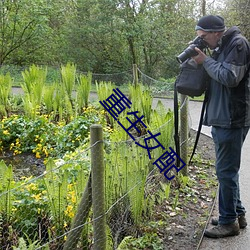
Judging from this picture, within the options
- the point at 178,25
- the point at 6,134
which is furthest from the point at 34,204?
the point at 178,25

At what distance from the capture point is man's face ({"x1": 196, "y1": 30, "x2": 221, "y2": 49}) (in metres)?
3.04

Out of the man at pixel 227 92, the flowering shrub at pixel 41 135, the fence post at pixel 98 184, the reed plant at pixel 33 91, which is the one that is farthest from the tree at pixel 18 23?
the fence post at pixel 98 184

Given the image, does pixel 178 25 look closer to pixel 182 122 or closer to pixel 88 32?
pixel 88 32

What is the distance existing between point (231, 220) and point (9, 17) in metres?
15.1

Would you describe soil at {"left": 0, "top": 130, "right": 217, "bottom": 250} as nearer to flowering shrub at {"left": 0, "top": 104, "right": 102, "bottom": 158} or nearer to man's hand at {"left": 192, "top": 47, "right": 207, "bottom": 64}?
flowering shrub at {"left": 0, "top": 104, "right": 102, "bottom": 158}

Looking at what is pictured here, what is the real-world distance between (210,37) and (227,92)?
1.56ft

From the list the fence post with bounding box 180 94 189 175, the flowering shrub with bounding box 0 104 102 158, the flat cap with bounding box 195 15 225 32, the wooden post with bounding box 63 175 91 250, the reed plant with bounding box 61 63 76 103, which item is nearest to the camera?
the wooden post with bounding box 63 175 91 250

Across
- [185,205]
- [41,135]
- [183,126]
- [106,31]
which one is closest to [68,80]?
[41,135]

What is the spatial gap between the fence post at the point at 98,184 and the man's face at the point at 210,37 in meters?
1.27

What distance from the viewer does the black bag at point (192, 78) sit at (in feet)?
10.3

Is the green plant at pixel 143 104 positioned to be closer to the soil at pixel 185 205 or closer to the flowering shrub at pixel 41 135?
the flowering shrub at pixel 41 135

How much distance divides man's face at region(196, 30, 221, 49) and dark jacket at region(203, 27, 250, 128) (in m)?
0.07

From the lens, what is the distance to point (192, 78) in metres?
3.16

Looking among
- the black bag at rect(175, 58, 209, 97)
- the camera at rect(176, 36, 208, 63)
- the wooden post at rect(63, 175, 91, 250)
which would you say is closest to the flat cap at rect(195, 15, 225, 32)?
the camera at rect(176, 36, 208, 63)
